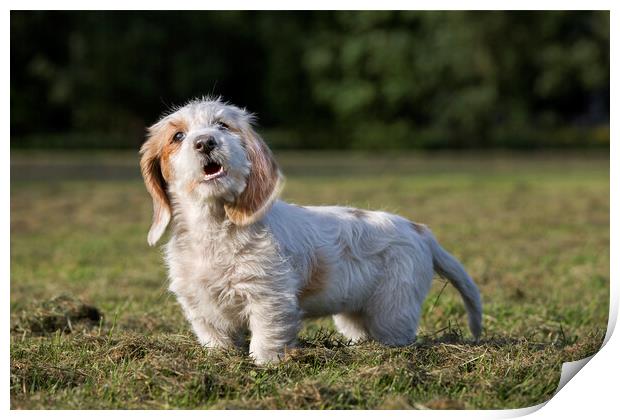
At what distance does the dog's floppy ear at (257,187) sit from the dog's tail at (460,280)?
4.58 ft

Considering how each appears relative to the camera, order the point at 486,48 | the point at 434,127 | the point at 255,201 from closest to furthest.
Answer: the point at 255,201 < the point at 486,48 < the point at 434,127

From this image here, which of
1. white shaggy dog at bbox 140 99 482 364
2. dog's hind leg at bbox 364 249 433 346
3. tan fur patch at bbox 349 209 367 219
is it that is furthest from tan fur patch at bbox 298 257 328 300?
tan fur patch at bbox 349 209 367 219

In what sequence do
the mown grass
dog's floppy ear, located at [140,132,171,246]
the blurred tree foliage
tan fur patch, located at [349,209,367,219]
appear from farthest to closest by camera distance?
1. the blurred tree foliage
2. tan fur patch, located at [349,209,367,219]
3. dog's floppy ear, located at [140,132,171,246]
4. the mown grass

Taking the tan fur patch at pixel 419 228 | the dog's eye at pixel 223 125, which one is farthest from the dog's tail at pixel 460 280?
the dog's eye at pixel 223 125

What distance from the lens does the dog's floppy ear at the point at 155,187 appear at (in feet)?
16.9

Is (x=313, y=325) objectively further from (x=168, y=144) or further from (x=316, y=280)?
(x=168, y=144)

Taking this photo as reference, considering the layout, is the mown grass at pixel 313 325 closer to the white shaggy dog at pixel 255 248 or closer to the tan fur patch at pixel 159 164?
the white shaggy dog at pixel 255 248

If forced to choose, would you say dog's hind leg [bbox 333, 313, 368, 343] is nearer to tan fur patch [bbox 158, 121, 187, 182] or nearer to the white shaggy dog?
the white shaggy dog

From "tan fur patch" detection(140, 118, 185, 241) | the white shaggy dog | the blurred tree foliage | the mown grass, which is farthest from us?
the blurred tree foliage

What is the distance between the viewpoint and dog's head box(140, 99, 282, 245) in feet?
15.6

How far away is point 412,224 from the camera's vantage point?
5.88 metres

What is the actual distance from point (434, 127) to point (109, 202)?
87.2ft

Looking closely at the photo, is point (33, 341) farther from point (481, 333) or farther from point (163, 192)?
point (481, 333)

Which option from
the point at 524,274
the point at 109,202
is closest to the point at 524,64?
the point at 109,202
